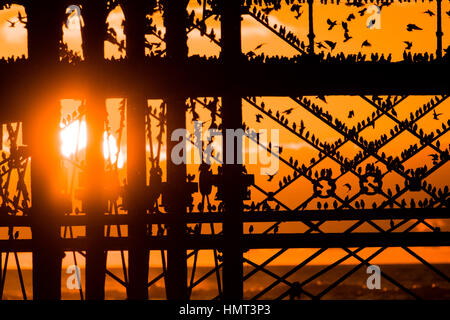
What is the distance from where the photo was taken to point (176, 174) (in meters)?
4.68

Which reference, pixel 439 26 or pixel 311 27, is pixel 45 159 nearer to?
pixel 311 27

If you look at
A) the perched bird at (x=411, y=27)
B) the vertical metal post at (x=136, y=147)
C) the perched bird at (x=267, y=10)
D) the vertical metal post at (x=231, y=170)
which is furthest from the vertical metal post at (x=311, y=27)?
the vertical metal post at (x=231, y=170)

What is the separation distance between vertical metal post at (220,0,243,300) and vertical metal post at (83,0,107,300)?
1.76ft

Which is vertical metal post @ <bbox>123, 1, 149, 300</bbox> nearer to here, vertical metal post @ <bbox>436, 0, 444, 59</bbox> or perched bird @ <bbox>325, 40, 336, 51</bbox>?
perched bird @ <bbox>325, 40, 336, 51</bbox>

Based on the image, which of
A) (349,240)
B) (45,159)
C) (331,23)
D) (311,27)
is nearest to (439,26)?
(331,23)

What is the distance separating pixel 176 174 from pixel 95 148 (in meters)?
1.49

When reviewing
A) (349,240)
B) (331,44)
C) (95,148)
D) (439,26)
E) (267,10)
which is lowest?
(349,240)

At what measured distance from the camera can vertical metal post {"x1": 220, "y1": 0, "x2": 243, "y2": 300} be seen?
10.6 feet

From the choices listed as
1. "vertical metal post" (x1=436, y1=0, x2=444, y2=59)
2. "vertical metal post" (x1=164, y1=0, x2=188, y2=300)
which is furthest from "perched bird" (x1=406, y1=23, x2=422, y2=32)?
"vertical metal post" (x1=164, y1=0, x2=188, y2=300)

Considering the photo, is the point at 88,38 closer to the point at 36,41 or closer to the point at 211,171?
the point at 36,41

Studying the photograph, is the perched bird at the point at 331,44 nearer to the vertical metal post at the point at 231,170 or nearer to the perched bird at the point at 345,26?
the perched bird at the point at 345,26
